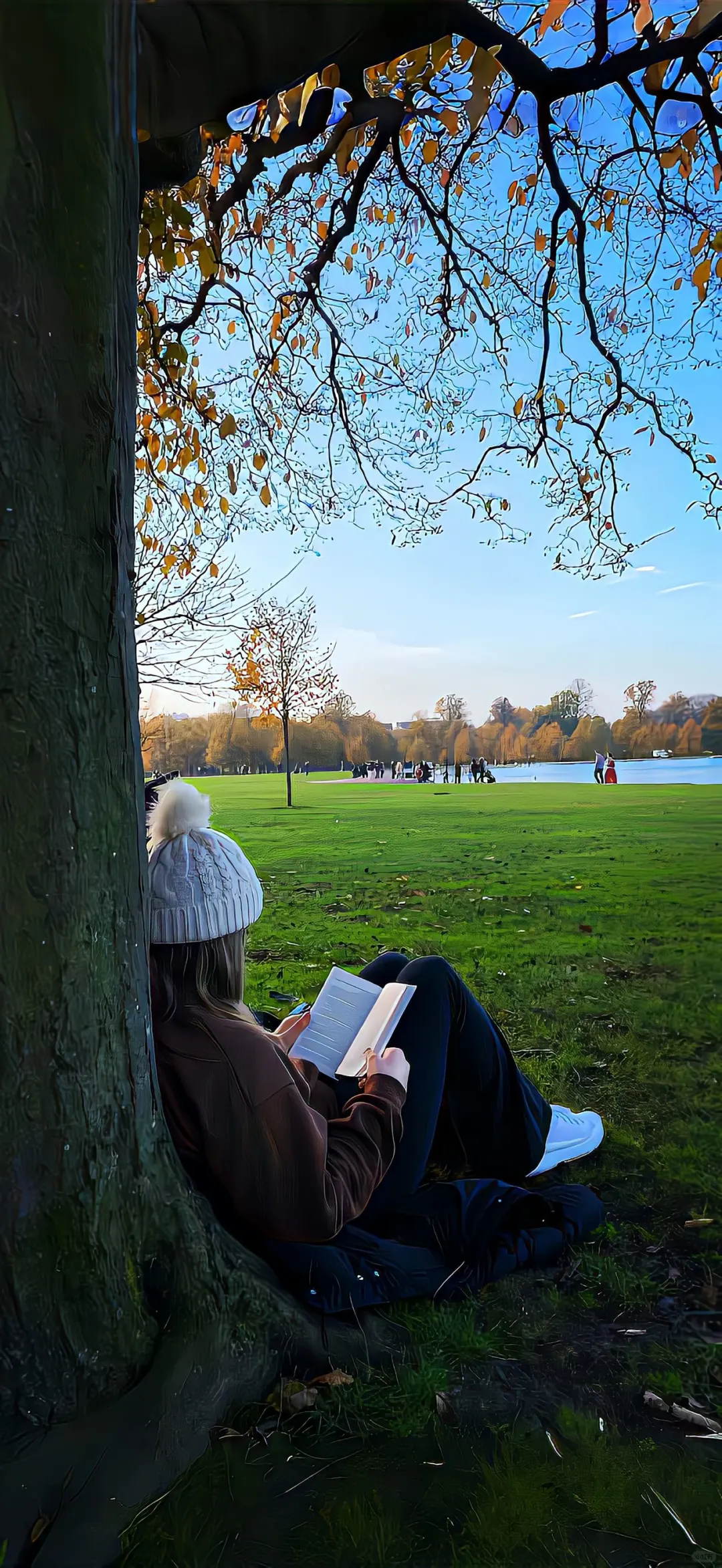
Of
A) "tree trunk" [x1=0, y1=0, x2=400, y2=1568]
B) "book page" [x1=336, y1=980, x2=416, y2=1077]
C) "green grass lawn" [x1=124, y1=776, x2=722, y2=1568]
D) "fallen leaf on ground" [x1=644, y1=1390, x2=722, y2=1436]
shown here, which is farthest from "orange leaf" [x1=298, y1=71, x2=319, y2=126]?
"fallen leaf on ground" [x1=644, y1=1390, x2=722, y2=1436]

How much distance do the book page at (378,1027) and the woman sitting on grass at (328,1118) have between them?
45 mm

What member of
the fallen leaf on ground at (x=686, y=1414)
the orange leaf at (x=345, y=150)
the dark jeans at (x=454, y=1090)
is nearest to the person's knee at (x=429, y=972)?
the dark jeans at (x=454, y=1090)

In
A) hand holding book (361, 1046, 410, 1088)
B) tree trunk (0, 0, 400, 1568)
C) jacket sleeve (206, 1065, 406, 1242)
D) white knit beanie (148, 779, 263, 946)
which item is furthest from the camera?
hand holding book (361, 1046, 410, 1088)

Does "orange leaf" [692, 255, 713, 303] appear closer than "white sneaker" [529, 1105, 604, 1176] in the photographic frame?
No

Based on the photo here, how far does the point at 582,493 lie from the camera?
Answer: 18.2ft

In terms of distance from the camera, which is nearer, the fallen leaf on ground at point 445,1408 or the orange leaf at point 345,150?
the fallen leaf on ground at point 445,1408

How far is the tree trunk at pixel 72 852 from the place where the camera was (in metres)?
1.51

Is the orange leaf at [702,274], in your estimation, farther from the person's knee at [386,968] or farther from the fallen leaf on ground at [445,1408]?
the fallen leaf on ground at [445,1408]

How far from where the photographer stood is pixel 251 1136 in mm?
1835

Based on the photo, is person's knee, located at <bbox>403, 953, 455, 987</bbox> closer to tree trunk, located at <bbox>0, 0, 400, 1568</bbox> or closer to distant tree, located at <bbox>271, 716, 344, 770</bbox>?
tree trunk, located at <bbox>0, 0, 400, 1568</bbox>

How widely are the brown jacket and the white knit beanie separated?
0.66 ft

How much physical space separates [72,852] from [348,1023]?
1.14m

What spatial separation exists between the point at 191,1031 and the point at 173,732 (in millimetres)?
16251

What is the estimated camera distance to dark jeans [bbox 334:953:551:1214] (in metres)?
2.29
